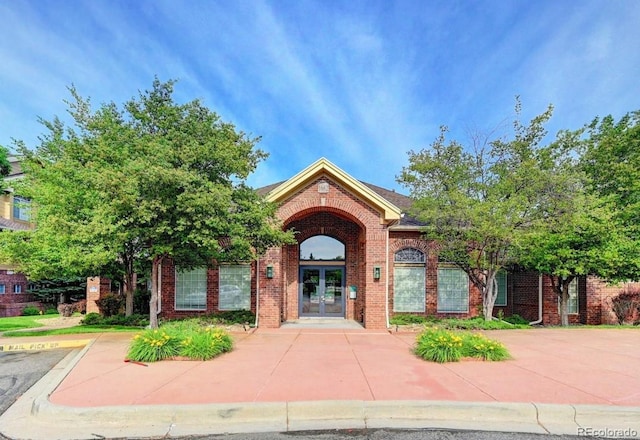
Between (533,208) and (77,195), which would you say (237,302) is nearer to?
(77,195)

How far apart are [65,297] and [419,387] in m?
27.6

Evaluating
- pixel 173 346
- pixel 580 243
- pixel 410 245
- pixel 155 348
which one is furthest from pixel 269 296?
pixel 580 243

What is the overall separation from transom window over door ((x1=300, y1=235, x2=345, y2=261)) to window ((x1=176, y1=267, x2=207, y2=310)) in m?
4.23

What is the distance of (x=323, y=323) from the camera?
1561 cm

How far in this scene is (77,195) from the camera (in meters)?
12.9

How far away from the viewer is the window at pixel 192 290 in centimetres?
1619

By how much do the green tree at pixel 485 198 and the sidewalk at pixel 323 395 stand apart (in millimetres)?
5041

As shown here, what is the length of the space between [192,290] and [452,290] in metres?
10.8

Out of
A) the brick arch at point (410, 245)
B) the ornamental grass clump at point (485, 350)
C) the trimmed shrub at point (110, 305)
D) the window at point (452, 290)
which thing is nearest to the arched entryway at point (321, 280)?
the brick arch at point (410, 245)

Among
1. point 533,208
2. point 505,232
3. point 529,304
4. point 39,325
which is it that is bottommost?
point 39,325

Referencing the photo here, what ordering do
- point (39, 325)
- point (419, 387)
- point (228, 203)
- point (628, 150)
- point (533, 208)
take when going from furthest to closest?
1. point (39, 325)
2. point (628, 150)
3. point (533, 208)
4. point (228, 203)
5. point (419, 387)

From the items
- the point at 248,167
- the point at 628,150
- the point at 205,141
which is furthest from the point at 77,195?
the point at 628,150

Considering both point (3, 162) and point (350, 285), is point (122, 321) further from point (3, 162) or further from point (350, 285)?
point (3, 162)

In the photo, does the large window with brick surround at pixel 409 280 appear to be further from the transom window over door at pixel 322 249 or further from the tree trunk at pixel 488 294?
the tree trunk at pixel 488 294
